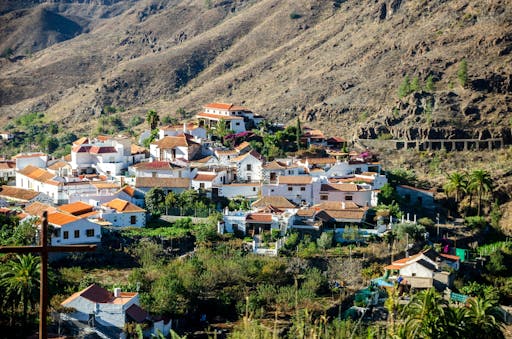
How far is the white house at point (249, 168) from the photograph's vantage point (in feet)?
173

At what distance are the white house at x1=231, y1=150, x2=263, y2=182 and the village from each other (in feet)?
0.20

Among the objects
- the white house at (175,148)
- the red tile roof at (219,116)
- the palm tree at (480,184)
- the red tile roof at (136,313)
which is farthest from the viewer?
the red tile roof at (219,116)

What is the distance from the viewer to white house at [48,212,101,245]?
4128 cm

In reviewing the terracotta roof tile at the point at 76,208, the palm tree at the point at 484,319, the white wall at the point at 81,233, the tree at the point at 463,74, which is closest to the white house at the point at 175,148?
the terracotta roof tile at the point at 76,208

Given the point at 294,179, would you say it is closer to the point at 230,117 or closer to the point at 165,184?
the point at 165,184

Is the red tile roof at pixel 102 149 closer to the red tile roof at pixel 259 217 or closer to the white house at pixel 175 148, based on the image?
the white house at pixel 175 148

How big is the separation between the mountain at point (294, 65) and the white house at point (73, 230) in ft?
120

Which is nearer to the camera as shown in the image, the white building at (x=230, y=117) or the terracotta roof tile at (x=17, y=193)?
the terracotta roof tile at (x=17, y=193)

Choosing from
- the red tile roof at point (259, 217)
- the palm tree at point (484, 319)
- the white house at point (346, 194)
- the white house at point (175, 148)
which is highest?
the white house at point (175, 148)

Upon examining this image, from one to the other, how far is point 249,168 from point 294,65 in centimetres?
4762

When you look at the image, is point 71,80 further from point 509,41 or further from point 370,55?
point 509,41

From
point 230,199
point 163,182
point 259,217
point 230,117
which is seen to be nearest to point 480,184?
point 230,199

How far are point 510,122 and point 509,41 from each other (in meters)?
13.6

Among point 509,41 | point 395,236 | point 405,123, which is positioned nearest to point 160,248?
point 395,236
